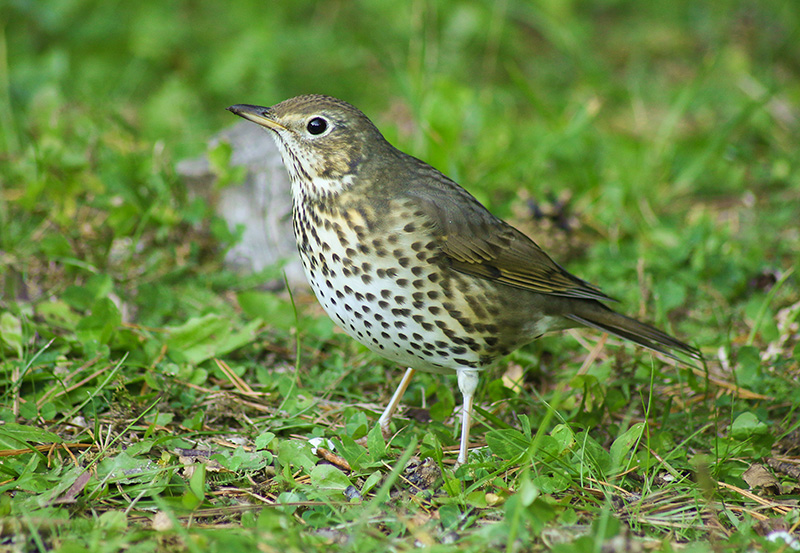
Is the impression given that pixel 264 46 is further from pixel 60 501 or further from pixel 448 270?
pixel 60 501

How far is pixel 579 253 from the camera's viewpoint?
16.4 feet

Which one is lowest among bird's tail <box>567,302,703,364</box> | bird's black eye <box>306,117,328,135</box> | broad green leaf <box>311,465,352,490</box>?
broad green leaf <box>311,465,352,490</box>

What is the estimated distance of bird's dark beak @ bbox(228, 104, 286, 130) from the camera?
3.44 metres

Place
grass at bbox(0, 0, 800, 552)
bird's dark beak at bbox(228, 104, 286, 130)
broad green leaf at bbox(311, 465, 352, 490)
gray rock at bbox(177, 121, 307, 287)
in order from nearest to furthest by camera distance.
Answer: grass at bbox(0, 0, 800, 552) < broad green leaf at bbox(311, 465, 352, 490) < bird's dark beak at bbox(228, 104, 286, 130) < gray rock at bbox(177, 121, 307, 287)

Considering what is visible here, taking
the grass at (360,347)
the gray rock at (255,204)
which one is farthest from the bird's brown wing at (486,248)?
the gray rock at (255,204)

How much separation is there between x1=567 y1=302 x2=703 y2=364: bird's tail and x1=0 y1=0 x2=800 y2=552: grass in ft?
0.74

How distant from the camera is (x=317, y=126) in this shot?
11.2 feet

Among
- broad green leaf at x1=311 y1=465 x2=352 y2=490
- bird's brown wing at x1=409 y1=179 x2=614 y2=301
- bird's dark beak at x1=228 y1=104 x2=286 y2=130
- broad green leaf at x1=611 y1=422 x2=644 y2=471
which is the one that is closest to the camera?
broad green leaf at x1=311 y1=465 x2=352 y2=490

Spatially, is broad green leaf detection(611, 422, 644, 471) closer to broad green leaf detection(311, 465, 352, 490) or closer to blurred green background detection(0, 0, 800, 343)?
broad green leaf detection(311, 465, 352, 490)

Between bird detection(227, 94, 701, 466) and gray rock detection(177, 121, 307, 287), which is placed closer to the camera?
bird detection(227, 94, 701, 466)

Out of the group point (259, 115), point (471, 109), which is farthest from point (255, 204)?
point (471, 109)

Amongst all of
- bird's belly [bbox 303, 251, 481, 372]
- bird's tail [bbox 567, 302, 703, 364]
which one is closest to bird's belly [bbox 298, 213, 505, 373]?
bird's belly [bbox 303, 251, 481, 372]

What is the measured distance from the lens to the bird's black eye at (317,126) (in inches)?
134

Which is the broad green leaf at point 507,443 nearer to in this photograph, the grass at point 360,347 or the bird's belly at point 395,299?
the grass at point 360,347
